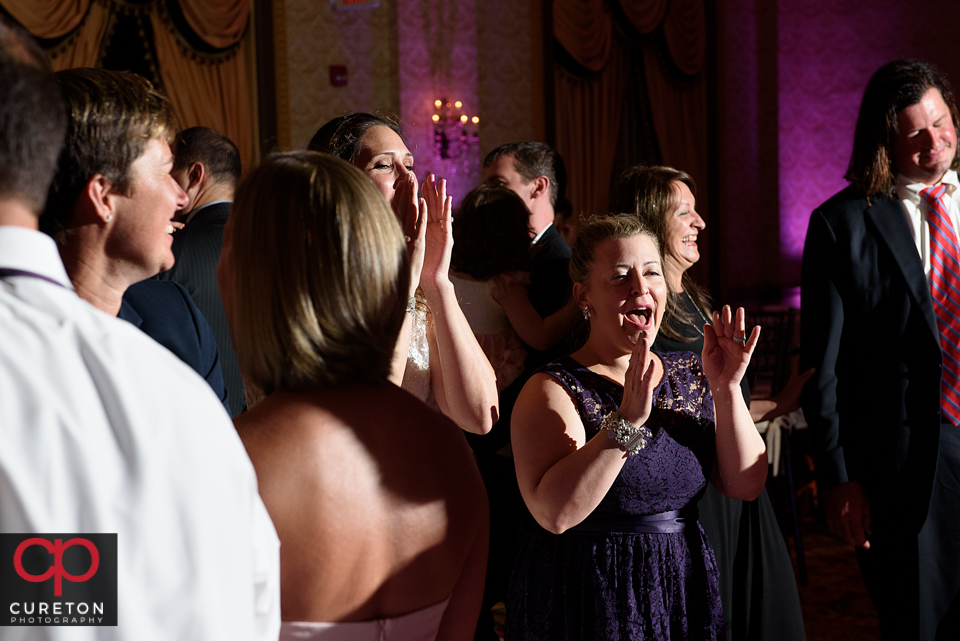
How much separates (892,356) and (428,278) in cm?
126

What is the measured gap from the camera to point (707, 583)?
1.77m

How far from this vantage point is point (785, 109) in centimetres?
759

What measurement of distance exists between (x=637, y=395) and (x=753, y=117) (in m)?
6.81

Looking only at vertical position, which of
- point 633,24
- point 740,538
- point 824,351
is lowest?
point 740,538

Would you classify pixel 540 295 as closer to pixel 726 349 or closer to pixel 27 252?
pixel 726 349

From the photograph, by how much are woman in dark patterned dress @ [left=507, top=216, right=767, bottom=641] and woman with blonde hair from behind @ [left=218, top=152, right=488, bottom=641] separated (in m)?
0.64

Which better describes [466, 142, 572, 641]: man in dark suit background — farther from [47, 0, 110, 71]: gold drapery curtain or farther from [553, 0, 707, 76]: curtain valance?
[553, 0, 707, 76]: curtain valance

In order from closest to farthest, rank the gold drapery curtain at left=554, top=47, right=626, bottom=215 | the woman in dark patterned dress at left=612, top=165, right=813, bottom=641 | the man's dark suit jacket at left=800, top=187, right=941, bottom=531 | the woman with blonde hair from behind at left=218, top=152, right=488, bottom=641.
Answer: the woman with blonde hair from behind at left=218, top=152, right=488, bottom=641, the woman in dark patterned dress at left=612, top=165, right=813, bottom=641, the man's dark suit jacket at left=800, top=187, right=941, bottom=531, the gold drapery curtain at left=554, top=47, right=626, bottom=215

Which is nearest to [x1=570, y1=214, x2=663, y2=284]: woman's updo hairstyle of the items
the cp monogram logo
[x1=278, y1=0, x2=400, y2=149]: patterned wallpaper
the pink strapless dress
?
the pink strapless dress

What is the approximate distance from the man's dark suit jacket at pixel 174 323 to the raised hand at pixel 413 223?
0.42 metres

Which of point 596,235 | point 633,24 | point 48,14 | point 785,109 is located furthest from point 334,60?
point 596,235

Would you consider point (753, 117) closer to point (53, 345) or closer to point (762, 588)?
point (762, 588)

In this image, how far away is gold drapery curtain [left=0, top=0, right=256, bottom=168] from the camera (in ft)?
16.7

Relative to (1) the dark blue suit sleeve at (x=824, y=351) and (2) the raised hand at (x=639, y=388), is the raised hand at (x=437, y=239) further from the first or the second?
(1) the dark blue suit sleeve at (x=824, y=351)
